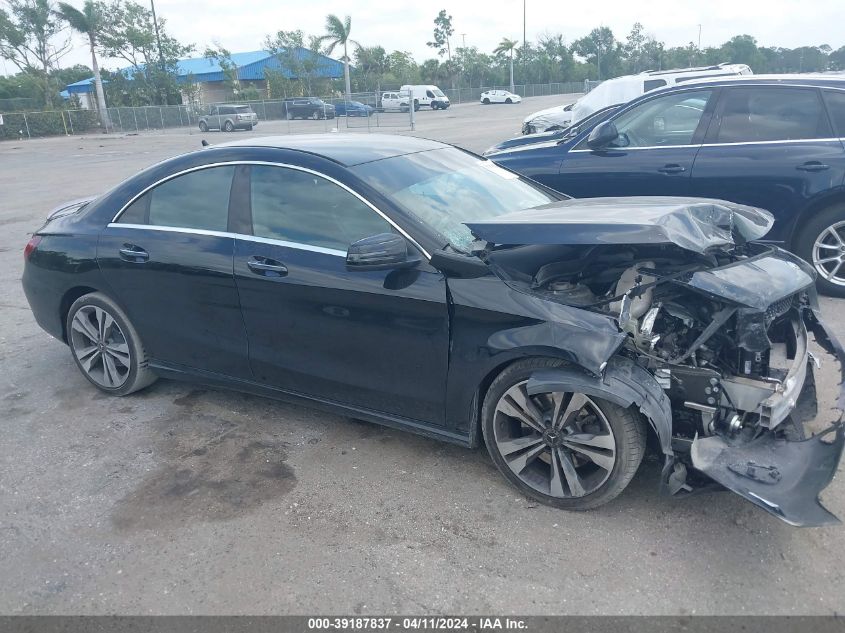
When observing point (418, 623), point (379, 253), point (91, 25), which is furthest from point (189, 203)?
point (91, 25)

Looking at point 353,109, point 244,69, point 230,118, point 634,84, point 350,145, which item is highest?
point 244,69

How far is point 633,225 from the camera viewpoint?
313 centimetres

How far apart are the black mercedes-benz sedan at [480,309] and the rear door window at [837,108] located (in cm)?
280

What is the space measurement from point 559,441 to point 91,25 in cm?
5252

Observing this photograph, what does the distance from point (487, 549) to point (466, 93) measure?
2649 inches

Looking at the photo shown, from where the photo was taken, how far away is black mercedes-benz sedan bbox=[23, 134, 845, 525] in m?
3.11

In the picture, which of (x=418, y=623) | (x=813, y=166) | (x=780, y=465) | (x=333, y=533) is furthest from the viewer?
(x=813, y=166)

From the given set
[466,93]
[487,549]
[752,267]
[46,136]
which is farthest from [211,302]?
[466,93]

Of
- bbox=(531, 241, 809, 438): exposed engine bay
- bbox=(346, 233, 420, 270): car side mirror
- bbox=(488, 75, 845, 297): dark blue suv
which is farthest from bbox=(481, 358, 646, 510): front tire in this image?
bbox=(488, 75, 845, 297): dark blue suv

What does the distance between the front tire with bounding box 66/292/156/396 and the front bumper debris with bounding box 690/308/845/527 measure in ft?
11.3

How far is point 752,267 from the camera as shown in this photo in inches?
134

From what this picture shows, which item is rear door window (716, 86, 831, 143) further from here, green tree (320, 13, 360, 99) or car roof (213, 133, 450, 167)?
green tree (320, 13, 360, 99)

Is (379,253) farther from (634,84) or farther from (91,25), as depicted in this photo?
(91,25)

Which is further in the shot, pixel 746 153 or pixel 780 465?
pixel 746 153
